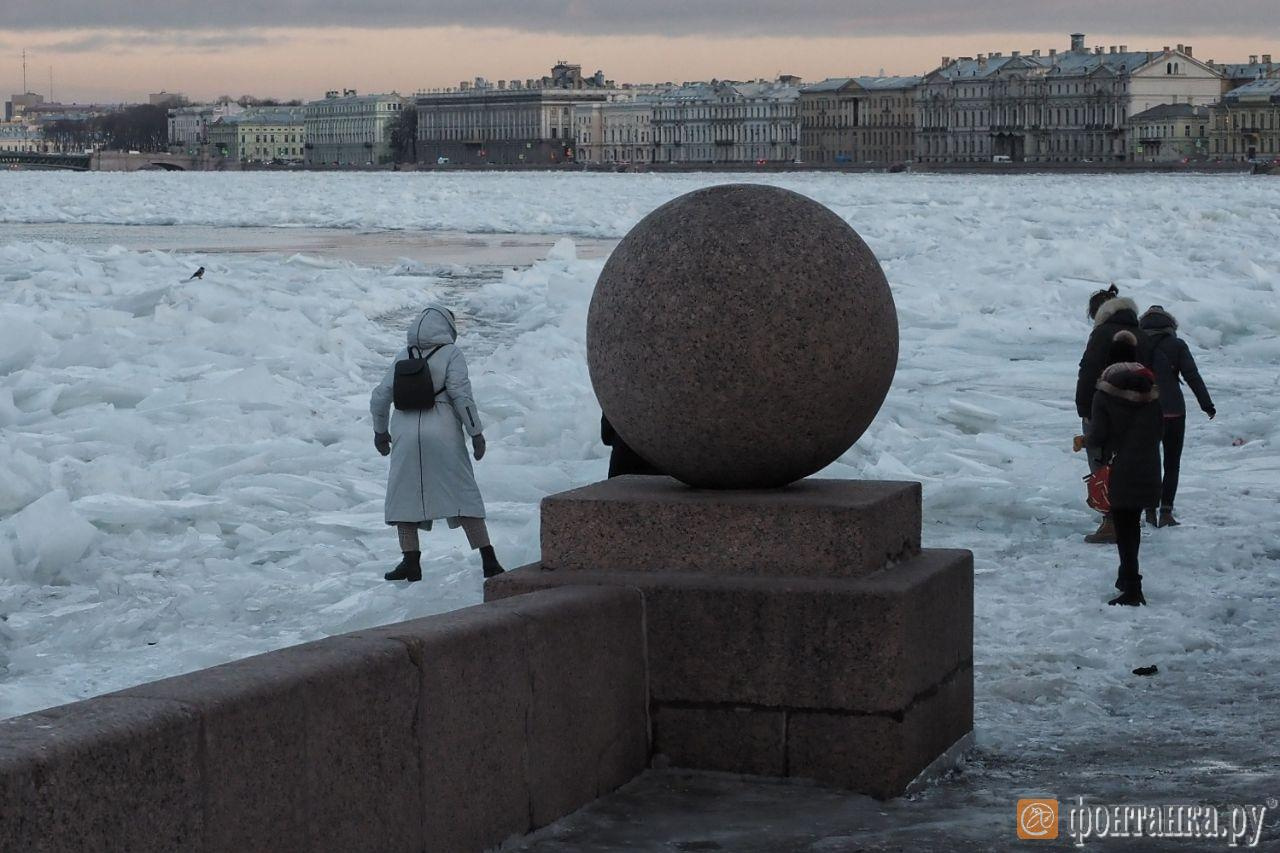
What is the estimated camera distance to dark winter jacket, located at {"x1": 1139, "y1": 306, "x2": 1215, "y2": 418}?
31.1 ft

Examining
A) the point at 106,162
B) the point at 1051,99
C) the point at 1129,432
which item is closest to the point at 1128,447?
the point at 1129,432

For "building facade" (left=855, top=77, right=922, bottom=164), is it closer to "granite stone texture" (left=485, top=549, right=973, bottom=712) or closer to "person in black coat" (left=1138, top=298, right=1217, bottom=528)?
"person in black coat" (left=1138, top=298, right=1217, bottom=528)

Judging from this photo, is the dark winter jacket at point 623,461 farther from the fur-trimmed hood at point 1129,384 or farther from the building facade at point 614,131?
the building facade at point 614,131

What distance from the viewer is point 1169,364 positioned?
952cm

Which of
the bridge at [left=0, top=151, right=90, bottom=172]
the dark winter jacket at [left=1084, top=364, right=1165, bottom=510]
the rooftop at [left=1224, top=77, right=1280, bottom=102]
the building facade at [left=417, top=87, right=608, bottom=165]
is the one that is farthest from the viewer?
the building facade at [left=417, top=87, right=608, bottom=165]

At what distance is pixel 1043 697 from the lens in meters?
6.08

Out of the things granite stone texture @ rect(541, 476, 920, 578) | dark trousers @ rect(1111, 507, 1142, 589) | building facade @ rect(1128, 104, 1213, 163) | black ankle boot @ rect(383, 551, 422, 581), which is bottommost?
black ankle boot @ rect(383, 551, 422, 581)

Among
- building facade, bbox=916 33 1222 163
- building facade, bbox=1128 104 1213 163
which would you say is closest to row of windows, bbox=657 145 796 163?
building facade, bbox=916 33 1222 163

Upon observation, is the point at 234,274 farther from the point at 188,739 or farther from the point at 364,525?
the point at 188,739

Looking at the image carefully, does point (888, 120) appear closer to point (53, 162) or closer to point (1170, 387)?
point (53, 162)

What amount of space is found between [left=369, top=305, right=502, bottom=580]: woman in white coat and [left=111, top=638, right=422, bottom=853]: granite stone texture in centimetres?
422

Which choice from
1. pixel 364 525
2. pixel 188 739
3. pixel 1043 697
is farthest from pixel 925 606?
pixel 364 525

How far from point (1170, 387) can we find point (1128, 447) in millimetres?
1869

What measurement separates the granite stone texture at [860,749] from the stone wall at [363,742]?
41 cm
